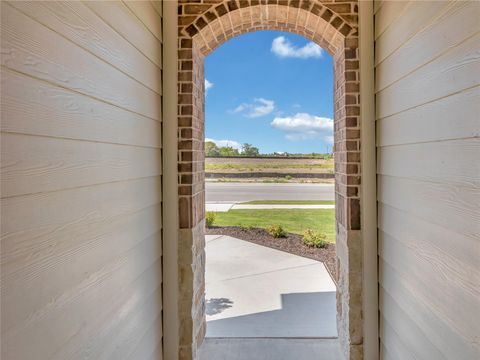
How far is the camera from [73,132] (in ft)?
3.07

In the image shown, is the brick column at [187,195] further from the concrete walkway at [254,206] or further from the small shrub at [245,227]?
the concrete walkway at [254,206]

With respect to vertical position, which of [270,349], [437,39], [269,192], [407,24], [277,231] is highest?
[407,24]

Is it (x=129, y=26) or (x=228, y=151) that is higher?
(x=129, y=26)

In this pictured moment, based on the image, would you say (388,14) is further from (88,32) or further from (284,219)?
(284,219)

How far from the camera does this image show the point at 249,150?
18.2 ft

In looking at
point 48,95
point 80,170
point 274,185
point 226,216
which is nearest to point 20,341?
point 80,170

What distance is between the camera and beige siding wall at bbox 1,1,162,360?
711mm

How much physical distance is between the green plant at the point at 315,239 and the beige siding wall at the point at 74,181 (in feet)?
10.7

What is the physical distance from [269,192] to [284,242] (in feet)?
4.44

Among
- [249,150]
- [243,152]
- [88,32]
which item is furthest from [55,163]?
[249,150]

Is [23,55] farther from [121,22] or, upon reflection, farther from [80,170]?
[121,22]

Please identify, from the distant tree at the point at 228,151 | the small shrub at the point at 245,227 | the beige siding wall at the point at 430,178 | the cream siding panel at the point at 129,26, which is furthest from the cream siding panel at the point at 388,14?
the small shrub at the point at 245,227

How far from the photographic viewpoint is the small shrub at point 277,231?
4.92m

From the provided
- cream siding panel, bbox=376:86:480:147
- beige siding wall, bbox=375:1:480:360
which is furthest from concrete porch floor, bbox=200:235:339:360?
cream siding panel, bbox=376:86:480:147
